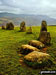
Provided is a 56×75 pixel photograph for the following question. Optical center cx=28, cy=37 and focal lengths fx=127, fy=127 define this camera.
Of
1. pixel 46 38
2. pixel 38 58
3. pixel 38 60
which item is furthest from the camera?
pixel 46 38

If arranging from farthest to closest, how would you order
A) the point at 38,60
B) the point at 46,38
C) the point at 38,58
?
the point at 46,38 < the point at 38,58 < the point at 38,60

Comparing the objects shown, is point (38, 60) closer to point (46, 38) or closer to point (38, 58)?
point (38, 58)

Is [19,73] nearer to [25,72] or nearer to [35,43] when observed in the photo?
[25,72]

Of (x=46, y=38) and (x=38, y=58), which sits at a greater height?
(x=46, y=38)

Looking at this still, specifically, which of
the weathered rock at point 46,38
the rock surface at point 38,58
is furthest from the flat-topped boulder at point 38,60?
the weathered rock at point 46,38

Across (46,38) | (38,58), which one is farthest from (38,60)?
(46,38)

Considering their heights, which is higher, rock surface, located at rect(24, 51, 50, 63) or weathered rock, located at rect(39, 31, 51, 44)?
weathered rock, located at rect(39, 31, 51, 44)

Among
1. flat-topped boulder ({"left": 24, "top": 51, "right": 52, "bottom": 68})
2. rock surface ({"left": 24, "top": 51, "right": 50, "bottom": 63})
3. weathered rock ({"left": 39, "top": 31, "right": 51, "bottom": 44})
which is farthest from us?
weathered rock ({"left": 39, "top": 31, "right": 51, "bottom": 44})

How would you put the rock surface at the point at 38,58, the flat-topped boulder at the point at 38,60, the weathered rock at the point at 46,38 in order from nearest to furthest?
the flat-topped boulder at the point at 38,60 → the rock surface at the point at 38,58 → the weathered rock at the point at 46,38

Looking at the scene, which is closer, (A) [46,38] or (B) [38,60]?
(B) [38,60]

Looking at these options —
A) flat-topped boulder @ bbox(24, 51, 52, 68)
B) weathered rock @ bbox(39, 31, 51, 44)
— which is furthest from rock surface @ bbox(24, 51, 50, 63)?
weathered rock @ bbox(39, 31, 51, 44)

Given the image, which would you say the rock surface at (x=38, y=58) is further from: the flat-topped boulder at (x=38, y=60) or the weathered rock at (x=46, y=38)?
the weathered rock at (x=46, y=38)

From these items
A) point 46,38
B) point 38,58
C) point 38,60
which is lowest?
point 38,60

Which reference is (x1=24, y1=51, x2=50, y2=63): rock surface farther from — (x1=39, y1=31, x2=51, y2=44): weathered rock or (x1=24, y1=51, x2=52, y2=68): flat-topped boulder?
(x1=39, y1=31, x2=51, y2=44): weathered rock
